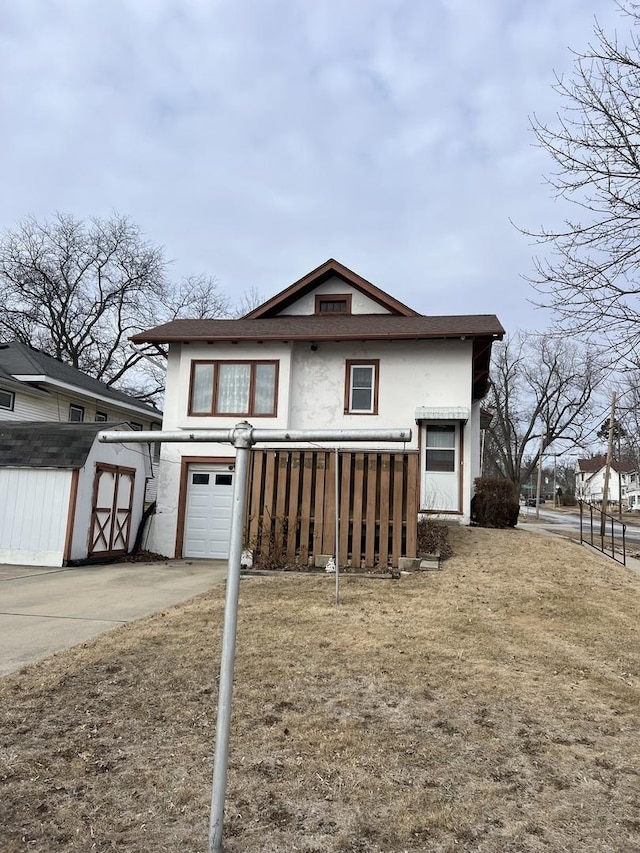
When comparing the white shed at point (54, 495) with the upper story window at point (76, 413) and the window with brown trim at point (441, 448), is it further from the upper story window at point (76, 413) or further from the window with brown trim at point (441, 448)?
the upper story window at point (76, 413)

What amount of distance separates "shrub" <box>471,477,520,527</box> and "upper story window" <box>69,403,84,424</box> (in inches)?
538

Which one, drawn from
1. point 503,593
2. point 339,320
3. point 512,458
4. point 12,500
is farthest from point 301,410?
point 512,458

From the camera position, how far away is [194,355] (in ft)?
49.4

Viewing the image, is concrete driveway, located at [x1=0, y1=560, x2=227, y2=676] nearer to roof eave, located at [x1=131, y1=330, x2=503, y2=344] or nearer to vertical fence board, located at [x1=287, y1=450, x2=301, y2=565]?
vertical fence board, located at [x1=287, y1=450, x2=301, y2=565]

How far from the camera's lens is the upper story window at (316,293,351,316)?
16594 millimetres

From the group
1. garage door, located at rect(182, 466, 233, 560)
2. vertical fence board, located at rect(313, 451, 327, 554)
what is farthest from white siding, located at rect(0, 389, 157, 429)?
vertical fence board, located at rect(313, 451, 327, 554)

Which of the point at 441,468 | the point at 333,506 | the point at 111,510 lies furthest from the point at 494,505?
the point at 111,510

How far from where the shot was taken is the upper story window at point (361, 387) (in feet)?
47.5

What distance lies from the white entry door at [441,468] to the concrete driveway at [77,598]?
511 centimetres

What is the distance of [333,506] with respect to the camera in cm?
1023

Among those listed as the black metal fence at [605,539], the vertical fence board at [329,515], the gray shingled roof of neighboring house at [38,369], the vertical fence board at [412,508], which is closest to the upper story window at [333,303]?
the vertical fence board at [329,515]

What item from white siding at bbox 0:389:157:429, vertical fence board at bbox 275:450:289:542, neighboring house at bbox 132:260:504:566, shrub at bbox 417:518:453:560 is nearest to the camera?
vertical fence board at bbox 275:450:289:542

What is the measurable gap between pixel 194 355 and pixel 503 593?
9.96 meters

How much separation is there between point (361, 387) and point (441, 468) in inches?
109
